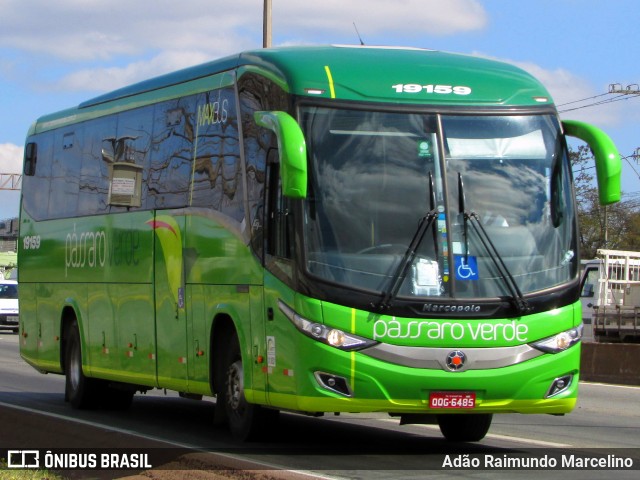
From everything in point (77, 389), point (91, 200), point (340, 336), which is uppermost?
point (91, 200)

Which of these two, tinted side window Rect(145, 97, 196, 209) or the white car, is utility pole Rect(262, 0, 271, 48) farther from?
the white car

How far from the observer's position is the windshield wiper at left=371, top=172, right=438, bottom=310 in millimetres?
10859

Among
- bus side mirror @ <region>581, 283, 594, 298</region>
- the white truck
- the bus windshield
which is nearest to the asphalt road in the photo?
the bus windshield

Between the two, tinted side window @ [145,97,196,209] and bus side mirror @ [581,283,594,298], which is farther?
bus side mirror @ [581,283,594,298]

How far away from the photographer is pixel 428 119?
450 inches

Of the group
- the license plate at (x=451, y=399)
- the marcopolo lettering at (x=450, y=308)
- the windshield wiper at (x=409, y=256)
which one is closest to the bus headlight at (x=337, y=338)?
the windshield wiper at (x=409, y=256)

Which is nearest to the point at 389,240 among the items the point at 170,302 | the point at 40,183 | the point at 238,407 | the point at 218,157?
the point at 238,407

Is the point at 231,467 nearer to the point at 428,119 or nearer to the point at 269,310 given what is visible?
the point at 269,310

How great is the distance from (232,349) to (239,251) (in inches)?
39.8

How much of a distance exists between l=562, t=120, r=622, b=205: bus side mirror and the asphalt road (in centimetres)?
241

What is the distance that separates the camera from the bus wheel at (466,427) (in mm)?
12750

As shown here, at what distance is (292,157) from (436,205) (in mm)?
1368

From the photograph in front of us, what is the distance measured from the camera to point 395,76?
11.6 meters

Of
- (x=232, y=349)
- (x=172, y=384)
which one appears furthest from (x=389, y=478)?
(x=172, y=384)
